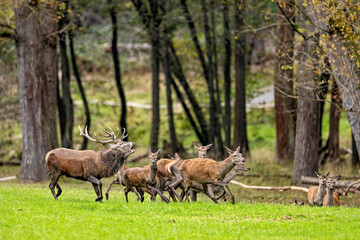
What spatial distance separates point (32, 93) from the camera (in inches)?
1053

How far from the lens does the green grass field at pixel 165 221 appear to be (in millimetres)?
12297

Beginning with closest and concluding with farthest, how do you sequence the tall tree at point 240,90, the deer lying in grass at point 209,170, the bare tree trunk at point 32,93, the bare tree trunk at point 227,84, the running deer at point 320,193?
the deer lying in grass at point 209,170 → the running deer at point 320,193 → the bare tree trunk at point 32,93 → the tall tree at point 240,90 → the bare tree trunk at point 227,84

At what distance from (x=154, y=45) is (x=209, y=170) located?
17905 millimetres

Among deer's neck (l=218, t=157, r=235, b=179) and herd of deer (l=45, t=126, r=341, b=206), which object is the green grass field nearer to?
herd of deer (l=45, t=126, r=341, b=206)

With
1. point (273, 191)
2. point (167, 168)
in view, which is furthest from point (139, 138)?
point (167, 168)

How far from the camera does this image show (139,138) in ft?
154

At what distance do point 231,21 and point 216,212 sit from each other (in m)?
Result: 25.4

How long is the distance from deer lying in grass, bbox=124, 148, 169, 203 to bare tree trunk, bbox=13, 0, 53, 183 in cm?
929

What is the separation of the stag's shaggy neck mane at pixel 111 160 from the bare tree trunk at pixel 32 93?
9.61 metres

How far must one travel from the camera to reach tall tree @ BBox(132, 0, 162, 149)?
33844mm

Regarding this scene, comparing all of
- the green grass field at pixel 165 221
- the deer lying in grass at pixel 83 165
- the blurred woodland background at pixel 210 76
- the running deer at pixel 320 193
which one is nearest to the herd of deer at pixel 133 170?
the deer lying in grass at pixel 83 165

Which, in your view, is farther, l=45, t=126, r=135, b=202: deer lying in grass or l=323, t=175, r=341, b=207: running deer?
l=323, t=175, r=341, b=207: running deer

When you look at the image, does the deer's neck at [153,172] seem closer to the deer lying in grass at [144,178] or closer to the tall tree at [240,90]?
the deer lying in grass at [144,178]

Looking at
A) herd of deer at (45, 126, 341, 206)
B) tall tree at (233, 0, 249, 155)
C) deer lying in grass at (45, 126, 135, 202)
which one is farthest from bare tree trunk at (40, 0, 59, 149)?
deer lying in grass at (45, 126, 135, 202)
